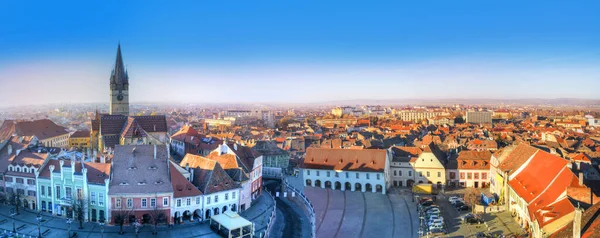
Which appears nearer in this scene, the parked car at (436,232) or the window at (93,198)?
the parked car at (436,232)

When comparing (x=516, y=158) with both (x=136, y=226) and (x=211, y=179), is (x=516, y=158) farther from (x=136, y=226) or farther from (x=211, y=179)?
(x=136, y=226)

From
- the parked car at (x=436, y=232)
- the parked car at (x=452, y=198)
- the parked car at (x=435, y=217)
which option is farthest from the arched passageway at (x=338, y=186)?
the parked car at (x=436, y=232)

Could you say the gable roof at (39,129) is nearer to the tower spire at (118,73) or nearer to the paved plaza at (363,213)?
the tower spire at (118,73)

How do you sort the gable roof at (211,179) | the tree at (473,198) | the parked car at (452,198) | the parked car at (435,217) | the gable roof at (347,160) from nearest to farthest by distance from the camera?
the gable roof at (211,179)
the parked car at (435,217)
the tree at (473,198)
the parked car at (452,198)
the gable roof at (347,160)

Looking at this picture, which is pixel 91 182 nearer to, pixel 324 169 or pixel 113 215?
pixel 113 215

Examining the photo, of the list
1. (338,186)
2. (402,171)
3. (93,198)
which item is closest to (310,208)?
(338,186)

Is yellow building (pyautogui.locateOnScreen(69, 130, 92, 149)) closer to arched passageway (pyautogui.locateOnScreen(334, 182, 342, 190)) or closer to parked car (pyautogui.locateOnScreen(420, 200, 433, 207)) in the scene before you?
arched passageway (pyautogui.locateOnScreen(334, 182, 342, 190))

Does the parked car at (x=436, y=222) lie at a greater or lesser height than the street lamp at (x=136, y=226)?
lesser

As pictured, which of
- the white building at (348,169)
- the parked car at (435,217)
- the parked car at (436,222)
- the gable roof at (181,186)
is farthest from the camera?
the white building at (348,169)
